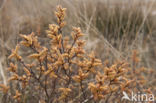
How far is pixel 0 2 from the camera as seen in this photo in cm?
205

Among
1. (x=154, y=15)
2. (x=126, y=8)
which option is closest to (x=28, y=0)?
(x=126, y=8)

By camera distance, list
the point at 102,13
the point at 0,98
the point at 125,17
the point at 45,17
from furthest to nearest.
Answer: the point at 45,17
the point at 102,13
the point at 125,17
the point at 0,98

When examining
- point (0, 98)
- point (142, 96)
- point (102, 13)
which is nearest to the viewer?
A: point (142, 96)

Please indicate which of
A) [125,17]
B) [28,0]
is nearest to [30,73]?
[125,17]

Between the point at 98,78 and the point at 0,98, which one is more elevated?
the point at 98,78

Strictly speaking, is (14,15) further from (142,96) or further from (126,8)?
(142,96)

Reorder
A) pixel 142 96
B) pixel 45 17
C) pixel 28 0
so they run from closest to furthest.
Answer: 1. pixel 142 96
2. pixel 45 17
3. pixel 28 0

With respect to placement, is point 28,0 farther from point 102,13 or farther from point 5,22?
point 102,13

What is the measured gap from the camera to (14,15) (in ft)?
8.19

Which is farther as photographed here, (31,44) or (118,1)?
(118,1)

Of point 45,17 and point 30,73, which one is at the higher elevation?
point 45,17

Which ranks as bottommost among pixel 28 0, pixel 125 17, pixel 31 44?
pixel 31 44

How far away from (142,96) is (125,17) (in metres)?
1.24

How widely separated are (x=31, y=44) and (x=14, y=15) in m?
2.00
